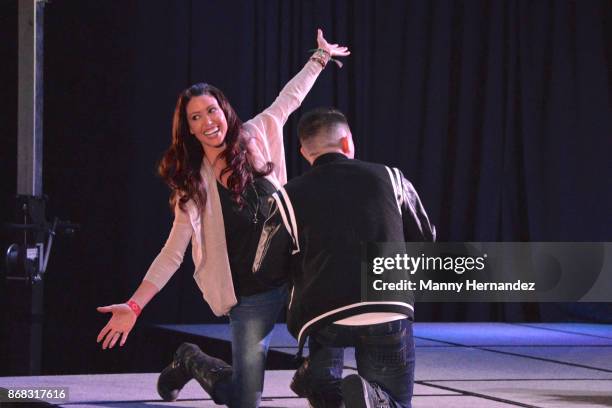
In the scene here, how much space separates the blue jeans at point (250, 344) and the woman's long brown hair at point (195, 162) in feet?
1.00

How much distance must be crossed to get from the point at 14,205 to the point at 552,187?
3484mm

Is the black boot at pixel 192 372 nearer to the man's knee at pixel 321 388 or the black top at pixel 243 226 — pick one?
the black top at pixel 243 226

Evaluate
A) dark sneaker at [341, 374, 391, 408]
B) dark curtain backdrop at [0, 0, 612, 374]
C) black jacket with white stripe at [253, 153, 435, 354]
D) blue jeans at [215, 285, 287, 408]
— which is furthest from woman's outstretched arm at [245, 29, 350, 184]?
dark curtain backdrop at [0, 0, 612, 374]

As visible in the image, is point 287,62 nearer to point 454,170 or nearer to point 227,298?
point 454,170

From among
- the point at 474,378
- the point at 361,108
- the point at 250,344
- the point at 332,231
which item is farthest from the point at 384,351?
the point at 361,108

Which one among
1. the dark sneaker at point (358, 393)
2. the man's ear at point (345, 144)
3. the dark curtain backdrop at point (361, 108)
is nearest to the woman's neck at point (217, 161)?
the man's ear at point (345, 144)

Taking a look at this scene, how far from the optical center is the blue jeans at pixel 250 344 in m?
3.40

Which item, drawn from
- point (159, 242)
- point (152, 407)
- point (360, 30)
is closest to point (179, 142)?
point (152, 407)

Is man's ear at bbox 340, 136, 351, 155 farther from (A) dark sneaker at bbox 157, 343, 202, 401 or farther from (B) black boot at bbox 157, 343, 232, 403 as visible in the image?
(A) dark sneaker at bbox 157, 343, 202, 401

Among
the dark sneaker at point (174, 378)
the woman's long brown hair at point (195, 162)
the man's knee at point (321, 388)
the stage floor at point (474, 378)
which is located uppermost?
the woman's long brown hair at point (195, 162)

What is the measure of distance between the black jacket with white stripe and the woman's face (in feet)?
1.90

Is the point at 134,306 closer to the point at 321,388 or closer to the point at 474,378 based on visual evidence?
the point at 321,388

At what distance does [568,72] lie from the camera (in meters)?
7.62

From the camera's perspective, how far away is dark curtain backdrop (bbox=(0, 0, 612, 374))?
7.01 m
